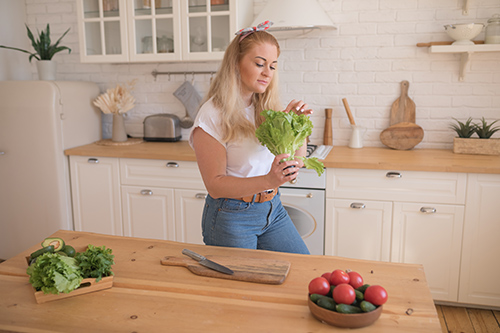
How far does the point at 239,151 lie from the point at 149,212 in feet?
5.51

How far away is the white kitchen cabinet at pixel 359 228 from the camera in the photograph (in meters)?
2.86

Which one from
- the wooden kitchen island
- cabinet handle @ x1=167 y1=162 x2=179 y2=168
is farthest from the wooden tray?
cabinet handle @ x1=167 y1=162 x2=179 y2=168

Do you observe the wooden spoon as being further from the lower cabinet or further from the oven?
the lower cabinet

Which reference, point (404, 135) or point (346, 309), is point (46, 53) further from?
point (346, 309)

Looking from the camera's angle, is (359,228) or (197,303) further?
(359,228)

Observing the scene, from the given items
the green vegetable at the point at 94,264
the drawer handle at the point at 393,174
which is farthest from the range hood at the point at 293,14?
the green vegetable at the point at 94,264

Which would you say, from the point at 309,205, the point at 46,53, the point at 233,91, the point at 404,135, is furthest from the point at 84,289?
the point at 46,53

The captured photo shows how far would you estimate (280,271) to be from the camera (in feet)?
4.82

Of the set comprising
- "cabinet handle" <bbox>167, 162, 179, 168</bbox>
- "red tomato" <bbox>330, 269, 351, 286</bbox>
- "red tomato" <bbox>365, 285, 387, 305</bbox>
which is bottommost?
"cabinet handle" <bbox>167, 162, 179, 168</bbox>

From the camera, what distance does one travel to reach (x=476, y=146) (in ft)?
9.87

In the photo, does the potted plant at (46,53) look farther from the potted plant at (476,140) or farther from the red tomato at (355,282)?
the red tomato at (355,282)

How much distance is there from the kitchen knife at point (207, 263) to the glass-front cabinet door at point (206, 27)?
1.92 metres

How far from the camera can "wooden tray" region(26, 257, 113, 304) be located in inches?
52.1

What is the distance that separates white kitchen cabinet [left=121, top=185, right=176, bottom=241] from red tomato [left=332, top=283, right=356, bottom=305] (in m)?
2.22
